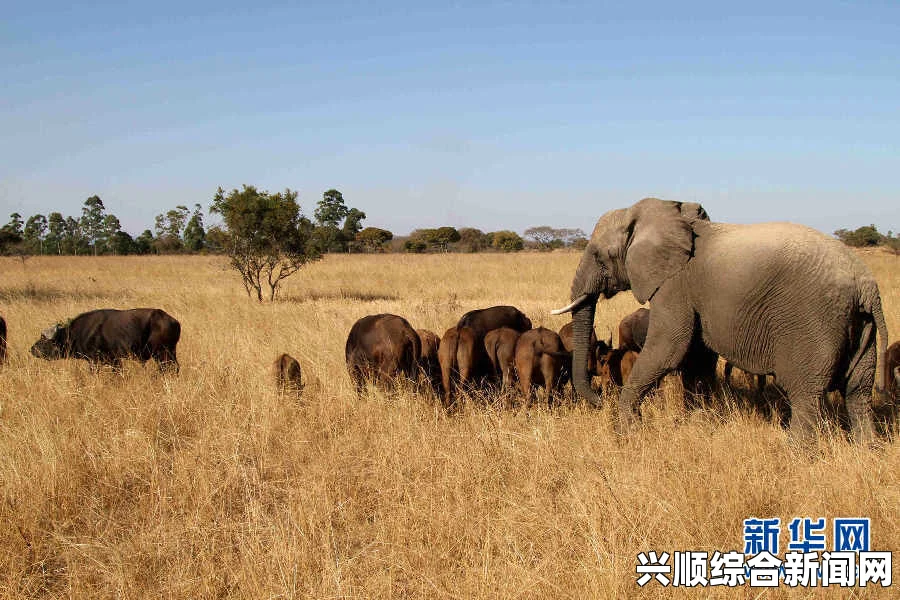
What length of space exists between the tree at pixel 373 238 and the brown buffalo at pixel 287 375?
48.0 m

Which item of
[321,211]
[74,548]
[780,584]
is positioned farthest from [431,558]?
[321,211]

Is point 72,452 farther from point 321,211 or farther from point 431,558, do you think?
point 321,211

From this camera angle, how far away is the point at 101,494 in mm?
4680

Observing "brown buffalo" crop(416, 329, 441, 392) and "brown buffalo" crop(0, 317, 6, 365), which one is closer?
"brown buffalo" crop(416, 329, 441, 392)

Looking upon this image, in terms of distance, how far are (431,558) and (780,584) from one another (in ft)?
6.14

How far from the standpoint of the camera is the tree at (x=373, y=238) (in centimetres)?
5798

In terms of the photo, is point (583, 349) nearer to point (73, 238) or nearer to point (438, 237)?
point (438, 237)

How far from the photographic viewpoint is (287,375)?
7.37 meters

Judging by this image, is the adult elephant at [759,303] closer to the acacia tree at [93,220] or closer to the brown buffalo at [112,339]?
the brown buffalo at [112,339]

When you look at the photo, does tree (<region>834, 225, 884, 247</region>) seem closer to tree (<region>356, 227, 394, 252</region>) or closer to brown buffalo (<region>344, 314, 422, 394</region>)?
tree (<region>356, 227, 394, 252</region>)

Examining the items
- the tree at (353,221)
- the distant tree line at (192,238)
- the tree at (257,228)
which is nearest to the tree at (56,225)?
the distant tree line at (192,238)

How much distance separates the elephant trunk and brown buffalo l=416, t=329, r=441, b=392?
1.70m

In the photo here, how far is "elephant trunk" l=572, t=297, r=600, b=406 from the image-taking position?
6.72 metres

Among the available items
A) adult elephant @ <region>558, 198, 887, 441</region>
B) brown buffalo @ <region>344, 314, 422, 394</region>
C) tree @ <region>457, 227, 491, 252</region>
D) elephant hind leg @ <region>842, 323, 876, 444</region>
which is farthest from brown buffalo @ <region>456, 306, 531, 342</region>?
tree @ <region>457, 227, 491, 252</region>
